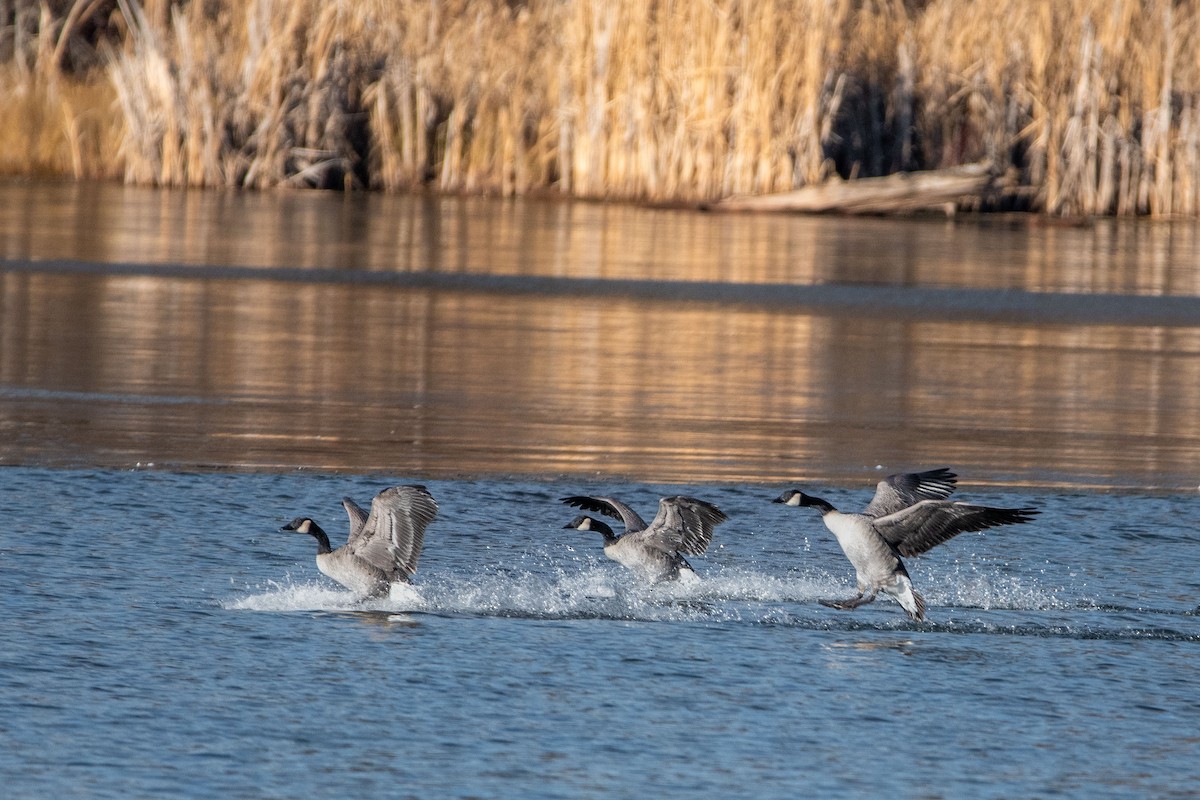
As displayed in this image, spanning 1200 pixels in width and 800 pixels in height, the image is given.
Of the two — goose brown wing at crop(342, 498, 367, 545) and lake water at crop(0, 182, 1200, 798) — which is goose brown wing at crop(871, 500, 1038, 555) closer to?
lake water at crop(0, 182, 1200, 798)

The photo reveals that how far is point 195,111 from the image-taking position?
109 feet

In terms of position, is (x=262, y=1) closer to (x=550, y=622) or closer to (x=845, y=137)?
(x=845, y=137)

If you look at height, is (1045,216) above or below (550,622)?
above

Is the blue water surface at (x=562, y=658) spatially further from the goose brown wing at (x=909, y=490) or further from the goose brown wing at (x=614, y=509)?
the goose brown wing at (x=909, y=490)

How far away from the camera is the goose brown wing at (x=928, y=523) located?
8211 millimetres

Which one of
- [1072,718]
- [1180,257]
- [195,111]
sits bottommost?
[1072,718]

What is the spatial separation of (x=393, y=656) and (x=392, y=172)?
28.4 metres

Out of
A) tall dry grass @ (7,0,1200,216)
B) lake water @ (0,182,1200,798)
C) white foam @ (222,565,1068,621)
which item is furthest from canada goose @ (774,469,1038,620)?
tall dry grass @ (7,0,1200,216)

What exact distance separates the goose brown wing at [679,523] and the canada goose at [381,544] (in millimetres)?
1049

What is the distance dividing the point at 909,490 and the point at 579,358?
7454mm

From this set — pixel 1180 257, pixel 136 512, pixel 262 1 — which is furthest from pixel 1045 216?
pixel 136 512

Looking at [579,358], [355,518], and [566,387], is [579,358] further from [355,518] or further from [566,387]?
[355,518]

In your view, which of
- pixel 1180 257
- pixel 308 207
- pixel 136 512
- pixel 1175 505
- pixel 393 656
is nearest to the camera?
pixel 393 656

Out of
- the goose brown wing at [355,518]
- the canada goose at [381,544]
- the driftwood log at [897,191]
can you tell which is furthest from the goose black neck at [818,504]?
the driftwood log at [897,191]
